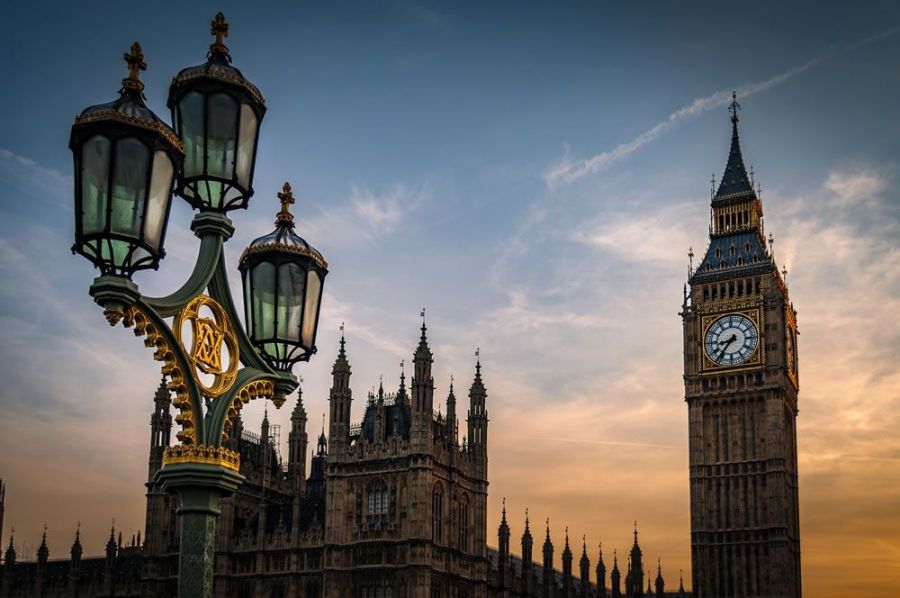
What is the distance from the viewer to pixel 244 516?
80.8m

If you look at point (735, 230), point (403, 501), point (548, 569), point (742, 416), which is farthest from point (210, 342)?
point (735, 230)

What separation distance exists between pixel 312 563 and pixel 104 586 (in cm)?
1640

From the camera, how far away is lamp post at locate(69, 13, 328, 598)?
1077 cm

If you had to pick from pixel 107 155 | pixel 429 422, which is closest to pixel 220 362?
pixel 107 155

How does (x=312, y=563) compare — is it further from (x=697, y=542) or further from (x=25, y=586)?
(x=697, y=542)

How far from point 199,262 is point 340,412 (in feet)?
212

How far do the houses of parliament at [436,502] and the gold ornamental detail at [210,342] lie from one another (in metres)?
49.8

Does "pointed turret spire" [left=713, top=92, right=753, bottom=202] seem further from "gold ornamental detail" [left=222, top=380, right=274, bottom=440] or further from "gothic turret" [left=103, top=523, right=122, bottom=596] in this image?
"gold ornamental detail" [left=222, top=380, right=274, bottom=440]

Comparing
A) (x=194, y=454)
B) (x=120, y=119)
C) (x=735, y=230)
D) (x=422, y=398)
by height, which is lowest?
(x=194, y=454)

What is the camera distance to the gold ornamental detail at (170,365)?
1113 centimetres

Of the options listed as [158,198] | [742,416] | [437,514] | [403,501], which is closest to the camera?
[158,198]

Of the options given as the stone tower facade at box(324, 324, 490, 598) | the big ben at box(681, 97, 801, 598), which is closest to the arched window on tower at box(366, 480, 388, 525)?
the stone tower facade at box(324, 324, 490, 598)

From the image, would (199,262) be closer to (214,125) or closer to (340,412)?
(214,125)

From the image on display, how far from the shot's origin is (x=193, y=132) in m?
12.3
